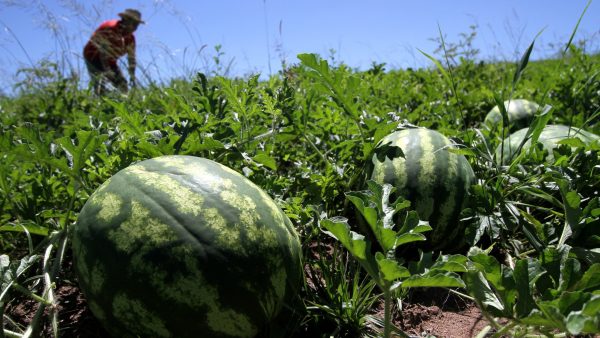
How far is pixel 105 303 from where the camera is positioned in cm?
143

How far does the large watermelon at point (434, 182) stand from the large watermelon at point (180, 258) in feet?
2.36

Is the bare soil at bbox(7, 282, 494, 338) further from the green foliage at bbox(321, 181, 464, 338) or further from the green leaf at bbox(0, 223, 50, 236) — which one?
the green foliage at bbox(321, 181, 464, 338)

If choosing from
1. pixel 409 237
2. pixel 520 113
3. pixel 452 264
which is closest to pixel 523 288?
pixel 452 264

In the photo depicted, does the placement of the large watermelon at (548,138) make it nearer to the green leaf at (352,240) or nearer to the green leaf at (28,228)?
the green leaf at (352,240)

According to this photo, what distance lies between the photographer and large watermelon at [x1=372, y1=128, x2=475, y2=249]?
206 centimetres

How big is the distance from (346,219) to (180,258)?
473 millimetres

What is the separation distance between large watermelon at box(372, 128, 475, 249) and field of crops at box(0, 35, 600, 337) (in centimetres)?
2

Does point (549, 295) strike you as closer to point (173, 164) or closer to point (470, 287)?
point (470, 287)

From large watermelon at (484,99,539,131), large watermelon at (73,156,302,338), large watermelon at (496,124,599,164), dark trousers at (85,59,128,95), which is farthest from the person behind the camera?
dark trousers at (85,59,128,95)

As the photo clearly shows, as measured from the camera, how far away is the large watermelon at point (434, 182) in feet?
6.77

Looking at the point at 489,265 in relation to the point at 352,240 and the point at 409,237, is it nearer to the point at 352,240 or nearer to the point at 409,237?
the point at 409,237

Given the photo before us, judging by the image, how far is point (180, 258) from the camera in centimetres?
138

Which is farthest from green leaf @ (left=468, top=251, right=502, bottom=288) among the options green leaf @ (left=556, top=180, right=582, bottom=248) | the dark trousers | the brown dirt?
the dark trousers

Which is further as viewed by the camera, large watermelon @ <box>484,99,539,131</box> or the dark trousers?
the dark trousers
